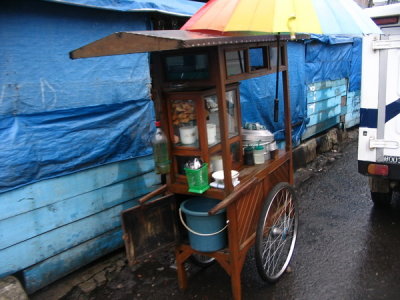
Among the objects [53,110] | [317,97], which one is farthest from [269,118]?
[53,110]

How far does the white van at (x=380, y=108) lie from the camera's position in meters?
4.13

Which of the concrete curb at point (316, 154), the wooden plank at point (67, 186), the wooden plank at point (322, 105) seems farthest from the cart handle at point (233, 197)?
the wooden plank at point (322, 105)

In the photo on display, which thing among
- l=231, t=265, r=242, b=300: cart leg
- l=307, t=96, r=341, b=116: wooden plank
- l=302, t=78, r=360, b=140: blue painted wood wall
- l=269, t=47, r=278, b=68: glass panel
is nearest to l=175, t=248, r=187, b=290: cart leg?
l=231, t=265, r=242, b=300: cart leg

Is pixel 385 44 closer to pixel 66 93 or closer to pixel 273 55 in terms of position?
pixel 273 55

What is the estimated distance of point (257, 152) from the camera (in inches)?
146

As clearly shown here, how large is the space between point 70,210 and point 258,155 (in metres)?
2.12

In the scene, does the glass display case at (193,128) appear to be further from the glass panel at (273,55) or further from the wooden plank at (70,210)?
the wooden plank at (70,210)

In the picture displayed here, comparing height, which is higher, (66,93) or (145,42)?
(145,42)

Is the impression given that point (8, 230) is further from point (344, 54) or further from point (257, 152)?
point (344, 54)

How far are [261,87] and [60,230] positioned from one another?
417 centimetres

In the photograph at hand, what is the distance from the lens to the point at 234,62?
322 cm

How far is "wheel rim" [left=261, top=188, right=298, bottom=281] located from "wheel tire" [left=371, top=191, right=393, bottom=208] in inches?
73.4

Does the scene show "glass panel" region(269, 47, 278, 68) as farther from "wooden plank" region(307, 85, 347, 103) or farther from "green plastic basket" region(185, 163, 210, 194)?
"wooden plank" region(307, 85, 347, 103)


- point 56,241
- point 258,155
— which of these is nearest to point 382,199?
point 258,155
